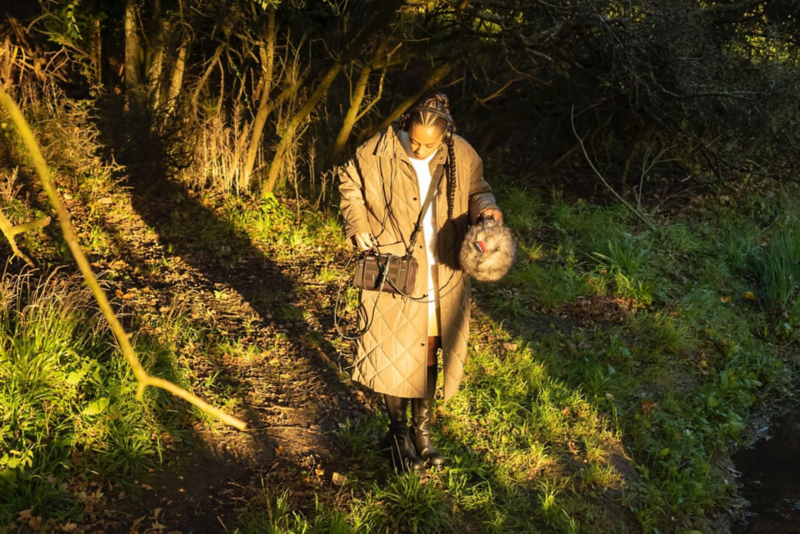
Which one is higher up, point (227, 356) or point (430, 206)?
point (430, 206)

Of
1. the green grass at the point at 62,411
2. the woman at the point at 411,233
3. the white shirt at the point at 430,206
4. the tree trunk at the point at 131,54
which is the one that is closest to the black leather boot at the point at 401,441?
the woman at the point at 411,233

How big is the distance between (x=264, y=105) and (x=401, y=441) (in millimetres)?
5157

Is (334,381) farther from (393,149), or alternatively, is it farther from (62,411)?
Result: (393,149)

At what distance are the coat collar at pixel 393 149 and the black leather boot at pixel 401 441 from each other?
4.26 feet

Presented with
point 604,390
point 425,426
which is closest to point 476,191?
point 425,426

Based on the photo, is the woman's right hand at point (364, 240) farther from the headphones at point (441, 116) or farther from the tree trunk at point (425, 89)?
the tree trunk at point (425, 89)

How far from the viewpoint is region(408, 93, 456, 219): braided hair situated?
3.26 meters

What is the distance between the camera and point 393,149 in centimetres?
342

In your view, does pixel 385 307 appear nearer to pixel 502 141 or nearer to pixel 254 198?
pixel 254 198

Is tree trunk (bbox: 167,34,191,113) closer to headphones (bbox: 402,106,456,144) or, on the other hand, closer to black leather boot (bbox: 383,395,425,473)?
headphones (bbox: 402,106,456,144)

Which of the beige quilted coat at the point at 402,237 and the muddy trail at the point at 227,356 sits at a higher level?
the beige quilted coat at the point at 402,237

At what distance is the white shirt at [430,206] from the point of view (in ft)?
11.4

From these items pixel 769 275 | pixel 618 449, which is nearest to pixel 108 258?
pixel 618 449

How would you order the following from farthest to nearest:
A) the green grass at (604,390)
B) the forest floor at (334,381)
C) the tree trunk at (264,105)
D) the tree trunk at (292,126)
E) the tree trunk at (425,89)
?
the tree trunk at (425,89) → the tree trunk at (292,126) → the tree trunk at (264,105) → the green grass at (604,390) → the forest floor at (334,381)
